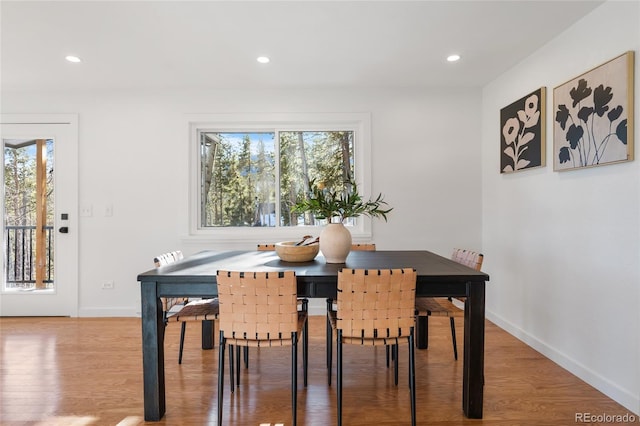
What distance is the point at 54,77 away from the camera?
127 inches

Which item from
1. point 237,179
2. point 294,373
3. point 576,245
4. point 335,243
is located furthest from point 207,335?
point 576,245

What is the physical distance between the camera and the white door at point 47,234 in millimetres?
3586

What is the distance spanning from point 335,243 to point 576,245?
1.64 meters

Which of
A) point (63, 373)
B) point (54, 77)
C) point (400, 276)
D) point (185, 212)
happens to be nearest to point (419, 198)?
point (400, 276)

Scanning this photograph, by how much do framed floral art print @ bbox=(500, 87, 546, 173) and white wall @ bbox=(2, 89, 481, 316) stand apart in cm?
48

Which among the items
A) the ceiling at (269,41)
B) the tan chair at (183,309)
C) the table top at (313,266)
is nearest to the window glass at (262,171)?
the ceiling at (269,41)

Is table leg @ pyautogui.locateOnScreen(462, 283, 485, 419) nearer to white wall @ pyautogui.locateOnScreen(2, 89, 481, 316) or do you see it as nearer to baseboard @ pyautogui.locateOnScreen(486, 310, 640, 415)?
baseboard @ pyautogui.locateOnScreen(486, 310, 640, 415)

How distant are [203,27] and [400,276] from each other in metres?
2.10

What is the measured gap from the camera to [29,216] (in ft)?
12.0

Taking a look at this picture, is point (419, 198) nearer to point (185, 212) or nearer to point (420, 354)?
point (420, 354)

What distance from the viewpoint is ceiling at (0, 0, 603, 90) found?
218cm

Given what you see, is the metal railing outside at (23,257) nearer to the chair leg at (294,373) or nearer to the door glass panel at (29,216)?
the door glass panel at (29,216)

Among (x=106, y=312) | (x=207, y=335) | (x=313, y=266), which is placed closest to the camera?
(x=313, y=266)

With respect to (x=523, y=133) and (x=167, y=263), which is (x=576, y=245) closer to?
(x=523, y=133)
